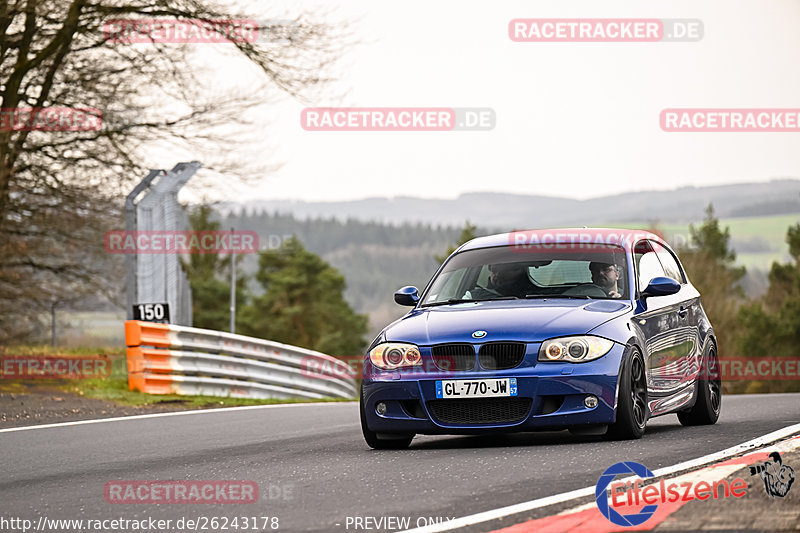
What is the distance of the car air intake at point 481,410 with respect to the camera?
304 inches

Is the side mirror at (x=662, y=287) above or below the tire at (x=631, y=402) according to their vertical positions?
above

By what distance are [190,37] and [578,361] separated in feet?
47.8

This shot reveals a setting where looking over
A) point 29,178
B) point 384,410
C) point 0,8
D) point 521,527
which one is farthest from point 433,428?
point 29,178

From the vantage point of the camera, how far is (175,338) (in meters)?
16.1

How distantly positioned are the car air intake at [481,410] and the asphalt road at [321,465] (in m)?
0.22

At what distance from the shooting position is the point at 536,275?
29.7 ft

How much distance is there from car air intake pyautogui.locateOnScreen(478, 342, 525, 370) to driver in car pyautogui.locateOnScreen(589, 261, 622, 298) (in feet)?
4.20

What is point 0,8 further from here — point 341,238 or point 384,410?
point 341,238

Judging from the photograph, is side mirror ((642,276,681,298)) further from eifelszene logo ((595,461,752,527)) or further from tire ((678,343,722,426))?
eifelszene logo ((595,461,752,527))

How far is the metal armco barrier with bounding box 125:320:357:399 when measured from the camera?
1564 cm
